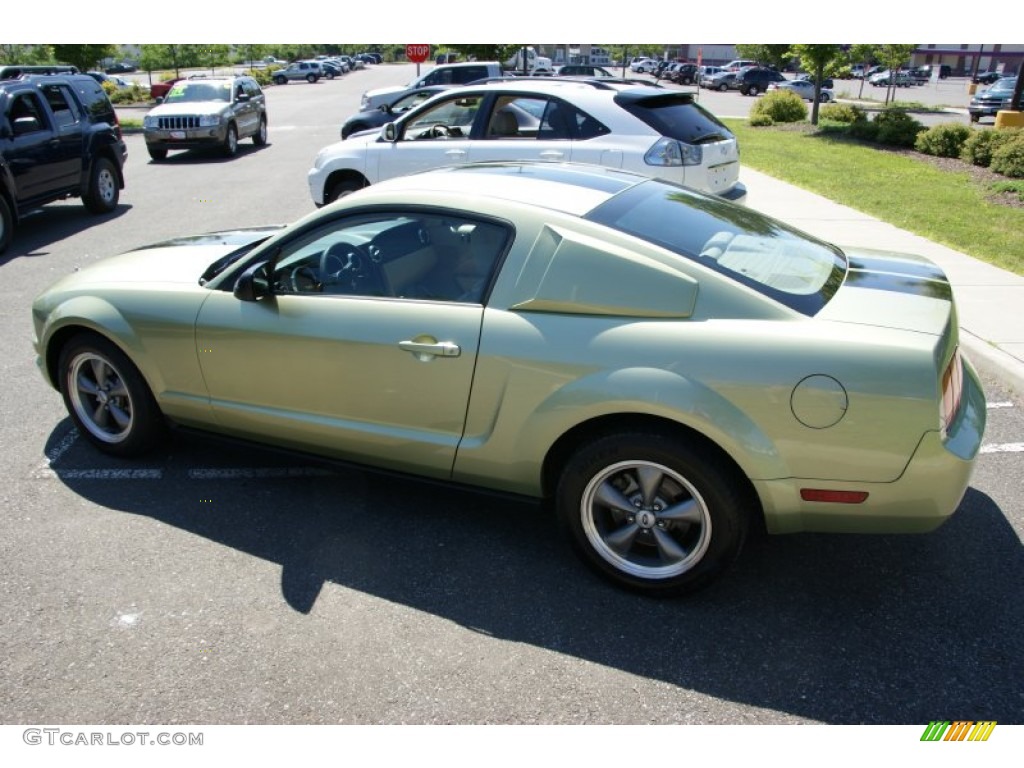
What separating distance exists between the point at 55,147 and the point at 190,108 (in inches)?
324

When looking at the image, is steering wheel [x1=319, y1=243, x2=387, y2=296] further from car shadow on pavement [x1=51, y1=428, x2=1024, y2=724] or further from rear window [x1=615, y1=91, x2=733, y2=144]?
rear window [x1=615, y1=91, x2=733, y2=144]

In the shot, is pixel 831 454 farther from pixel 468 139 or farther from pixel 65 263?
pixel 65 263

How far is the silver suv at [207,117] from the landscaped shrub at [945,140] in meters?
14.6

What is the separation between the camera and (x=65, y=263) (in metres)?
9.27

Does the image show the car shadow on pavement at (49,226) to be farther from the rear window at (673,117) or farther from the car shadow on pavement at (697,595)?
the rear window at (673,117)

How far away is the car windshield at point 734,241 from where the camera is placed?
3311 mm

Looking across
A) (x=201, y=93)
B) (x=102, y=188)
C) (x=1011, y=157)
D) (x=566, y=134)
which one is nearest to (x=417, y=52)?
(x=201, y=93)

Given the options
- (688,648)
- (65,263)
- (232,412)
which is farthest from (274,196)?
(688,648)

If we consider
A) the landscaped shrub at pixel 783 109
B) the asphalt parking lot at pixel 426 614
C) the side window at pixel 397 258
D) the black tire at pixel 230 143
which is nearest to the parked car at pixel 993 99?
the landscaped shrub at pixel 783 109

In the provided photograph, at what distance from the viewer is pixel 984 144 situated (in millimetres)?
14508

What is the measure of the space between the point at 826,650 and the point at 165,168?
17.2 m

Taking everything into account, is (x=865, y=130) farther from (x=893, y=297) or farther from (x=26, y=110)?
(x=893, y=297)

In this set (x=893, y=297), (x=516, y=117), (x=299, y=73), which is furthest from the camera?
(x=299, y=73)

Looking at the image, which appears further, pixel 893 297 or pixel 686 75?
pixel 686 75
